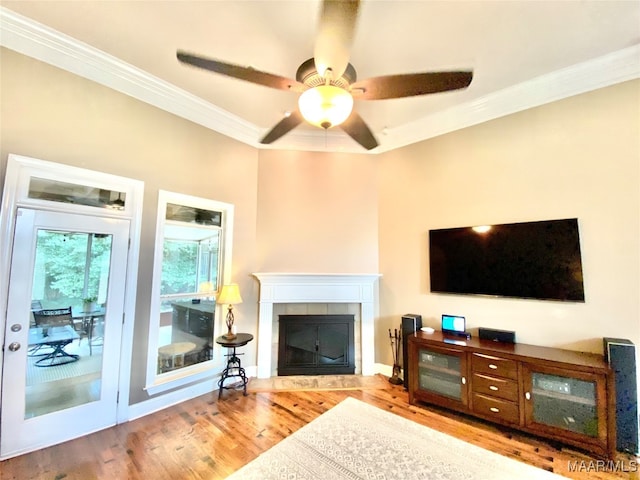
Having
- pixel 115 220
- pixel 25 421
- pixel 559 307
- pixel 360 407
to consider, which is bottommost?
pixel 360 407

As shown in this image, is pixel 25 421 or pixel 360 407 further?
pixel 360 407

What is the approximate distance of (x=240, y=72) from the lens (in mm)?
1815

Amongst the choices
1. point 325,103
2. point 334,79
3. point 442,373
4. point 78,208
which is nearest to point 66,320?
point 78,208

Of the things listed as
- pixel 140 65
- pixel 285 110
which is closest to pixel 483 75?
pixel 285 110

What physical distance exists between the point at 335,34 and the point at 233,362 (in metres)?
3.41

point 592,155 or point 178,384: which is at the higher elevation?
point 592,155

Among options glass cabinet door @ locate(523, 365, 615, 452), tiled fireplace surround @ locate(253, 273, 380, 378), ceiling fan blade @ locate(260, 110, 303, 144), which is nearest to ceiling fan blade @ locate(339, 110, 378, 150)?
ceiling fan blade @ locate(260, 110, 303, 144)

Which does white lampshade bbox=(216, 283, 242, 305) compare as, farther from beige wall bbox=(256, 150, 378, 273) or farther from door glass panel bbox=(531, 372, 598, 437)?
door glass panel bbox=(531, 372, 598, 437)

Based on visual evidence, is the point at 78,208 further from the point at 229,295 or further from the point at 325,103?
the point at 325,103

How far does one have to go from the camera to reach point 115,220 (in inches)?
106

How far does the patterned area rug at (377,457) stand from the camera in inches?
79.1

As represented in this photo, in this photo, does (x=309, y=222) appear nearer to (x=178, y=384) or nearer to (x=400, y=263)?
(x=400, y=263)

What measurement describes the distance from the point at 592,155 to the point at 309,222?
307 centimetres

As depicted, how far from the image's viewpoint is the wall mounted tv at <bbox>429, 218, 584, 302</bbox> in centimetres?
262
